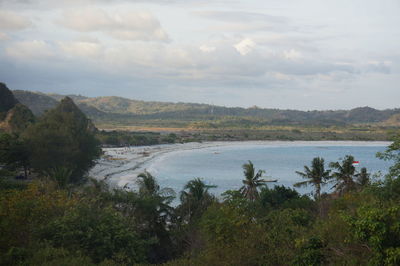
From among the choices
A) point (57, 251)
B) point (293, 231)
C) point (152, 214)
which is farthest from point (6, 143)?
point (293, 231)

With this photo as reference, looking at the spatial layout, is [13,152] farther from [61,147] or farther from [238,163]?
[238,163]

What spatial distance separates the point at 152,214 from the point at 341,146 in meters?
131

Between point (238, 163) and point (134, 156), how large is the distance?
2304 centimetres

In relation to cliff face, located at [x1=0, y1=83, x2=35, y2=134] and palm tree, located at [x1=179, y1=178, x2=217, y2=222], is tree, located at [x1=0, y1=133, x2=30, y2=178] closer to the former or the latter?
palm tree, located at [x1=179, y1=178, x2=217, y2=222]

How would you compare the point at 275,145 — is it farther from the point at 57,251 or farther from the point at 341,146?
the point at 57,251

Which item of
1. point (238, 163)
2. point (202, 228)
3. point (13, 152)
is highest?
point (13, 152)

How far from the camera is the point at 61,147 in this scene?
53969 mm

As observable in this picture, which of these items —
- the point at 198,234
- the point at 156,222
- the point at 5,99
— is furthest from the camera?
the point at 5,99

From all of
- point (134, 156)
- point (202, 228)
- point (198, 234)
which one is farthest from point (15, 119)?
point (202, 228)

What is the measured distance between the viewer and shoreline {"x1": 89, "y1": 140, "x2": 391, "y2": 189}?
70.4m

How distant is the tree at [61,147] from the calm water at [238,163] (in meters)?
12.9

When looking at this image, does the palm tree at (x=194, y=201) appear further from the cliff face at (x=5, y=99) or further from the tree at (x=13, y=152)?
the cliff face at (x=5, y=99)

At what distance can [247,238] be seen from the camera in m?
17.6

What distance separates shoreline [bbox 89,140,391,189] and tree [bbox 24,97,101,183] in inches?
212
